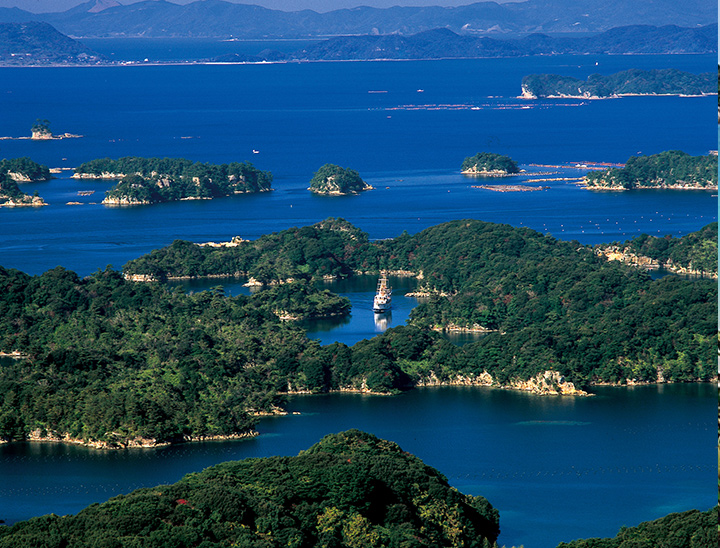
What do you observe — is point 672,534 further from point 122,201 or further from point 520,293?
point 122,201

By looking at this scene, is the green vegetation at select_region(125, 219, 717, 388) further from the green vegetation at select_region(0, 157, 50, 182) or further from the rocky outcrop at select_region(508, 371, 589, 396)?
the green vegetation at select_region(0, 157, 50, 182)

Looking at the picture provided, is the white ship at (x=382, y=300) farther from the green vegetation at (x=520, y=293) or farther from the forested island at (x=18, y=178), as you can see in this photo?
the forested island at (x=18, y=178)

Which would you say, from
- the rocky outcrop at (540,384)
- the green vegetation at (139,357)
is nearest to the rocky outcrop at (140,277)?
the green vegetation at (139,357)

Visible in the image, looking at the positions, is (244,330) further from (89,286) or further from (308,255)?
(308,255)

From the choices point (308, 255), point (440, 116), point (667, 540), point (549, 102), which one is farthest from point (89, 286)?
point (549, 102)

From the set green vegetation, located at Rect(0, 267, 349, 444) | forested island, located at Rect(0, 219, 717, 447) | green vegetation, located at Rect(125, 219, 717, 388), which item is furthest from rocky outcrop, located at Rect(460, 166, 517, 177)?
green vegetation, located at Rect(0, 267, 349, 444)

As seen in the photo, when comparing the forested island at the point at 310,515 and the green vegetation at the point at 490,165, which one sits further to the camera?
the green vegetation at the point at 490,165
